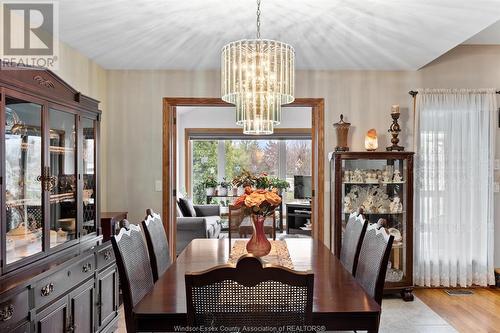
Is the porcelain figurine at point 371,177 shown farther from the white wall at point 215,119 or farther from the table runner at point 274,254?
the white wall at point 215,119

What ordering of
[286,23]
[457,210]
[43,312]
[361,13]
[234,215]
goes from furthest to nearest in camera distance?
[457,210]
[234,215]
[286,23]
[361,13]
[43,312]

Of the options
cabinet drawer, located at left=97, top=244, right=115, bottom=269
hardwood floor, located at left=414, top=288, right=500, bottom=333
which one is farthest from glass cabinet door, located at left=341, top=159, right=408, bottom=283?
cabinet drawer, located at left=97, top=244, right=115, bottom=269

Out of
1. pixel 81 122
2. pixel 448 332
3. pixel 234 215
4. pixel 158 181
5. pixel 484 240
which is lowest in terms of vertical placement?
pixel 448 332

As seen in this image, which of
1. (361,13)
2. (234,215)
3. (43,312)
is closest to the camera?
(43,312)

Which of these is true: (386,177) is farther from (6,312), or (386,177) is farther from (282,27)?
(6,312)

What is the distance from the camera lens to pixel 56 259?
2.47m

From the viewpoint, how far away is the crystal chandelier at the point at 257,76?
2412 millimetres

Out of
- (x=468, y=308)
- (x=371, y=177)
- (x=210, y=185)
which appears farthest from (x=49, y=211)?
(x=210, y=185)

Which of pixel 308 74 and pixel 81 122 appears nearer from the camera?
pixel 81 122

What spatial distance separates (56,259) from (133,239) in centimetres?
66

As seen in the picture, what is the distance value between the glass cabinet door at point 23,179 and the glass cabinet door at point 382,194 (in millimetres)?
2972

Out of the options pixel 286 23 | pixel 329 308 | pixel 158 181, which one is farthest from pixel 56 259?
pixel 286 23

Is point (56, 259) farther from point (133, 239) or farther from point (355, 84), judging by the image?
point (355, 84)

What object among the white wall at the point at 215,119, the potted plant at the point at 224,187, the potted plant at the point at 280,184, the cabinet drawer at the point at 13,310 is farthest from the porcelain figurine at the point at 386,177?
the potted plant at the point at 224,187
